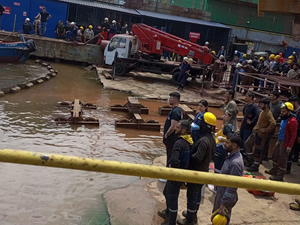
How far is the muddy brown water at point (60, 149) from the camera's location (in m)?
5.27

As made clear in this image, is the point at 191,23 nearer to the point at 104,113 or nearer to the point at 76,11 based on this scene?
the point at 76,11

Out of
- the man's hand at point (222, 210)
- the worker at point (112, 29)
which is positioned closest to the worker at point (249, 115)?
the man's hand at point (222, 210)

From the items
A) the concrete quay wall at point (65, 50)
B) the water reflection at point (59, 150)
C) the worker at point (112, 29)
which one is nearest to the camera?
the water reflection at point (59, 150)

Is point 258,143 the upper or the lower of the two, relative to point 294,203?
upper

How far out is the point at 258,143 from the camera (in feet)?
25.1

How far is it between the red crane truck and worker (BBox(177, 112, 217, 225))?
45.1 feet

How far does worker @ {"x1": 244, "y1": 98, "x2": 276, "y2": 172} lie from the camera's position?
7.28 meters

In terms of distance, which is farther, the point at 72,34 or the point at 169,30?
the point at 169,30

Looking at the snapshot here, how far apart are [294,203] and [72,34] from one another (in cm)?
1954

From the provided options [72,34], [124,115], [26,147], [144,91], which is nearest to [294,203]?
[26,147]

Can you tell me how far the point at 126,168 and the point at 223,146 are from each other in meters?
4.53

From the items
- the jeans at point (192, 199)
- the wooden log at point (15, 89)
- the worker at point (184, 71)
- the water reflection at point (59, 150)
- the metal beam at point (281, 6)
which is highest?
the metal beam at point (281, 6)

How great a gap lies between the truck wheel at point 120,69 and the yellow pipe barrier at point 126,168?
16774mm

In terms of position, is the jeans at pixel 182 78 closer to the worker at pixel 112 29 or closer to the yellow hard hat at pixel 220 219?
Result: the worker at pixel 112 29
